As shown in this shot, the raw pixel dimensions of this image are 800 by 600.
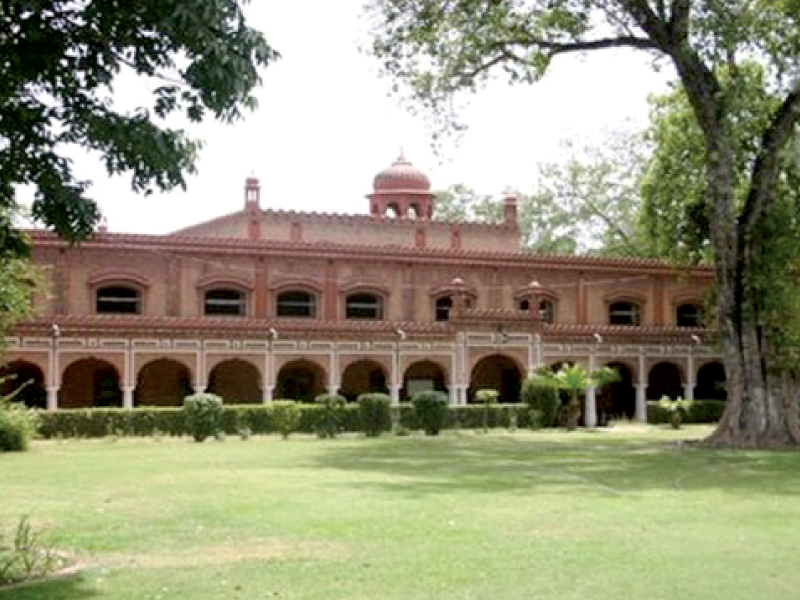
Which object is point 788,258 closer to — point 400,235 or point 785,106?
point 785,106

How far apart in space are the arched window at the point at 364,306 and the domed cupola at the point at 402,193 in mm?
6665

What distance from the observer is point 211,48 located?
7.98 metres

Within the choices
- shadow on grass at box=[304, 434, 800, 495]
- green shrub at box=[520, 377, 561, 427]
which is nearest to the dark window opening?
green shrub at box=[520, 377, 561, 427]

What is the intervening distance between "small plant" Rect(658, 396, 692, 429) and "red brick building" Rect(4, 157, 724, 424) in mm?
2308

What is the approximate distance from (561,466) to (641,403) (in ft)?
69.2

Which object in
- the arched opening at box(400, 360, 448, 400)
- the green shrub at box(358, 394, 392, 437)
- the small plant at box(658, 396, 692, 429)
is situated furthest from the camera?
the arched opening at box(400, 360, 448, 400)

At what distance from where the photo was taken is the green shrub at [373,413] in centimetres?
3095

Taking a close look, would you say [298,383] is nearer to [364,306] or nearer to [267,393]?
[364,306]

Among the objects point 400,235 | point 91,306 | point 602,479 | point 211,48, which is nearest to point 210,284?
point 91,306

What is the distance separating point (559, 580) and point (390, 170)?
3920 centimetres

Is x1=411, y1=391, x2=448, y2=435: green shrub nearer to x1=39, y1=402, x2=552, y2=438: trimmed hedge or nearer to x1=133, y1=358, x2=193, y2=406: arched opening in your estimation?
x1=39, y1=402, x2=552, y2=438: trimmed hedge

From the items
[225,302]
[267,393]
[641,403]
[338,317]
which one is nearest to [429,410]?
[267,393]

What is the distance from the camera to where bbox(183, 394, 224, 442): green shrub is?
27953mm

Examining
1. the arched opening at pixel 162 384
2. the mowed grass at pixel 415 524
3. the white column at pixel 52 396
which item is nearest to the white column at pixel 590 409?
the arched opening at pixel 162 384
